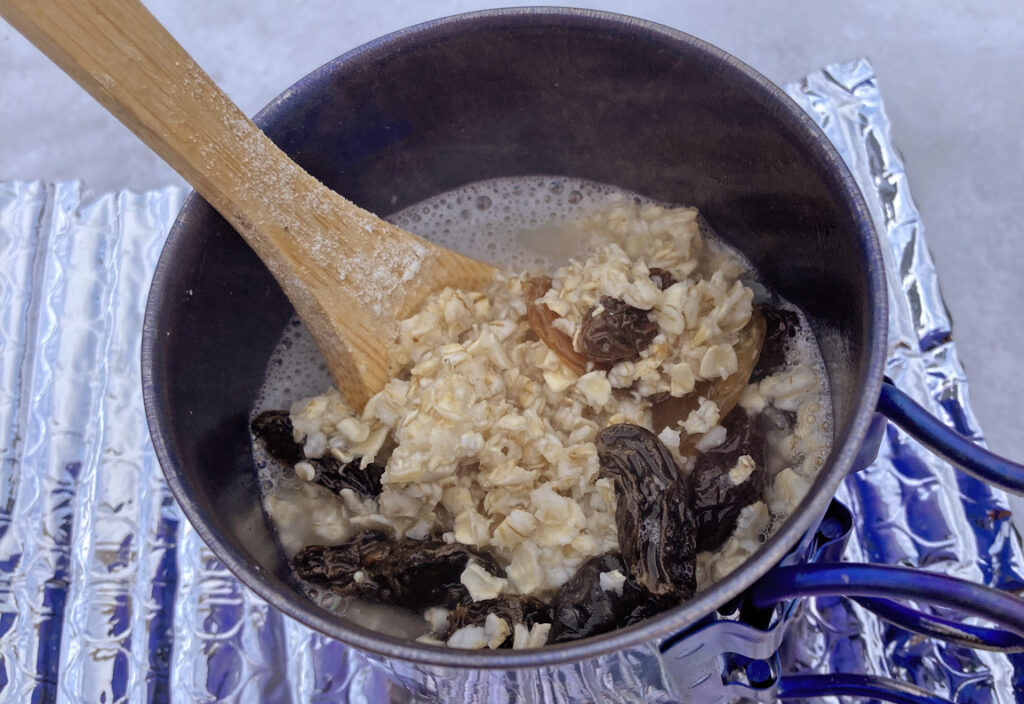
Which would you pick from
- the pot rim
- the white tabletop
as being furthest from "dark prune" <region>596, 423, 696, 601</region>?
the white tabletop

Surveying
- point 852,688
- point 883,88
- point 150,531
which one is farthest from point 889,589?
point 883,88

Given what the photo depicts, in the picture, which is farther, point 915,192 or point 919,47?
point 919,47

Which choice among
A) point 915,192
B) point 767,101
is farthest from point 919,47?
point 767,101

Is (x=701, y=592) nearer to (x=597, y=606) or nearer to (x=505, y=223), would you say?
(x=597, y=606)

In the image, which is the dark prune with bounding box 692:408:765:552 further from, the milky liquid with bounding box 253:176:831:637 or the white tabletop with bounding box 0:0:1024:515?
the white tabletop with bounding box 0:0:1024:515

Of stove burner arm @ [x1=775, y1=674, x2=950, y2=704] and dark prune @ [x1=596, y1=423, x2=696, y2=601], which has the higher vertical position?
dark prune @ [x1=596, y1=423, x2=696, y2=601]

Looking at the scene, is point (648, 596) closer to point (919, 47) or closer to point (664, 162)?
point (664, 162)
